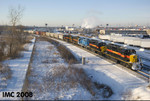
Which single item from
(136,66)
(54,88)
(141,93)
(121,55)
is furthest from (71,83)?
(121,55)

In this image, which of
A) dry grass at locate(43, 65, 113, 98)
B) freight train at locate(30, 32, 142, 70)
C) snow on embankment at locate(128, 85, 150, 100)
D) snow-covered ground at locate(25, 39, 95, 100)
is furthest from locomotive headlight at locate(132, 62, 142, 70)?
snow-covered ground at locate(25, 39, 95, 100)

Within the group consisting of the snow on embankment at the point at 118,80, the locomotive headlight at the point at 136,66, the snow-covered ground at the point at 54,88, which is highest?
the locomotive headlight at the point at 136,66

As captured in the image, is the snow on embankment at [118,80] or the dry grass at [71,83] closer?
the snow on embankment at [118,80]

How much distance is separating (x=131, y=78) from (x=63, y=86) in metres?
7.00

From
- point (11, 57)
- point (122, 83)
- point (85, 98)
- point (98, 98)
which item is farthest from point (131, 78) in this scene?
point (11, 57)

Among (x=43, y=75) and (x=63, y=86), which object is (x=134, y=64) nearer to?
(x=63, y=86)

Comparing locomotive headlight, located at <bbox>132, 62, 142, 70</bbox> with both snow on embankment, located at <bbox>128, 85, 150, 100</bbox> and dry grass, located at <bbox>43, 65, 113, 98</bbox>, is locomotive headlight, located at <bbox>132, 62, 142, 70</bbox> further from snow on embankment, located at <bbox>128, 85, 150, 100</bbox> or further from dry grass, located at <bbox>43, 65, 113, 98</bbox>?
dry grass, located at <bbox>43, 65, 113, 98</bbox>

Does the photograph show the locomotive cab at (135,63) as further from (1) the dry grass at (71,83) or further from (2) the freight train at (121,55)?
(1) the dry grass at (71,83)

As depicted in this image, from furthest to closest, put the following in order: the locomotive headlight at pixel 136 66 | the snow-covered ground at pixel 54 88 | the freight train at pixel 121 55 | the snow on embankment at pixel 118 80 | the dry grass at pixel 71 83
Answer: the freight train at pixel 121 55, the locomotive headlight at pixel 136 66, the dry grass at pixel 71 83, the snow on embankment at pixel 118 80, the snow-covered ground at pixel 54 88

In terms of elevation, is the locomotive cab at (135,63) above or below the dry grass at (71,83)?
above

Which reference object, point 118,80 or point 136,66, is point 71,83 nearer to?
point 118,80

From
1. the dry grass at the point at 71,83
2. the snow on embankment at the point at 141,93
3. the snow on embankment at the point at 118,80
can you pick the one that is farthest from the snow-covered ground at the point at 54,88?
the snow on embankment at the point at 141,93

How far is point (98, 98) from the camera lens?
408 inches

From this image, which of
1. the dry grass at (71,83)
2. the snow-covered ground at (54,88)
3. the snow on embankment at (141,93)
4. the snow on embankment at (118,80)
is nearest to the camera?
the snow on embankment at (141,93)
